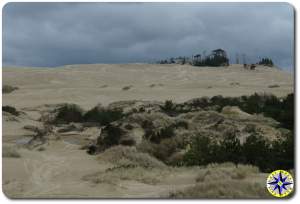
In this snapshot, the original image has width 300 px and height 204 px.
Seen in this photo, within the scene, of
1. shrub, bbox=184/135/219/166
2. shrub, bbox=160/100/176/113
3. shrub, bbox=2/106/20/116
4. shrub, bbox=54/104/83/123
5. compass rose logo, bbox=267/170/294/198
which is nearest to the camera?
compass rose logo, bbox=267/170/294/198

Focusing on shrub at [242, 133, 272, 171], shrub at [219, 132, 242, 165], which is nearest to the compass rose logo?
shrub at [242, 133, 272, 171]

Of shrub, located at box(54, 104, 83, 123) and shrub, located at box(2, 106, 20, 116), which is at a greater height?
shrub, located at box(2, 106, 20, 116)

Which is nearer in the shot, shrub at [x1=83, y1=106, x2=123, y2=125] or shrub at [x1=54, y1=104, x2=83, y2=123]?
shrub at [x1=83, y1=106, x2=123, y2=125]

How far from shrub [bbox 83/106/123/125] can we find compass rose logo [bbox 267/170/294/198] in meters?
7.88

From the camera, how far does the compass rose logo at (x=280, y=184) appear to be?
261 inches

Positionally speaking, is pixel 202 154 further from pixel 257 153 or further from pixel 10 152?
pixel 10 152

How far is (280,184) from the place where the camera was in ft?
22.2

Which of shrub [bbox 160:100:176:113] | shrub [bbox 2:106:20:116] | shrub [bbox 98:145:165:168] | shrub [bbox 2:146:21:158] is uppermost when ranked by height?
shrub [bbox 2:106:20:116]

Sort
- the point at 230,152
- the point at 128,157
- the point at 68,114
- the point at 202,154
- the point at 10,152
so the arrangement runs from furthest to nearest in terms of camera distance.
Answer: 1. the point at 68,114
2. the point at 128,157
3. the point at 10,152
4. the point at 202,154
5. the point at 230,152

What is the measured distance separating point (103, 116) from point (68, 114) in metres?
1.71

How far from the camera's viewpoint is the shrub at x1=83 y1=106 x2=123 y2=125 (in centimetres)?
1474

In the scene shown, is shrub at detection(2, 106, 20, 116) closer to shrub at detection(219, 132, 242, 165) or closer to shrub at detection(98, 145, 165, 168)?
shrub at detection(98, 145, 165, 168)

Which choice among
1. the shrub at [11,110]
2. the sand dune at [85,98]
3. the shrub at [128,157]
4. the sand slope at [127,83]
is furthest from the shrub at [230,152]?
the sand slope at [127,83]

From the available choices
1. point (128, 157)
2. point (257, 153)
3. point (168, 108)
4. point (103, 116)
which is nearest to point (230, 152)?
point (257, 153)
